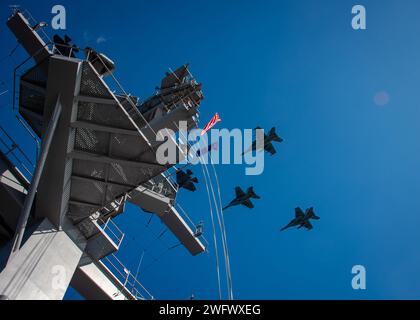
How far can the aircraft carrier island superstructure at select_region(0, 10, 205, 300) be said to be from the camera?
13.8 m

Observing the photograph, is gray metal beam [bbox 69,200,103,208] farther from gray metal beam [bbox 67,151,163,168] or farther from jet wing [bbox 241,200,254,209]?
jet wing [bbox 241,200,254,209]

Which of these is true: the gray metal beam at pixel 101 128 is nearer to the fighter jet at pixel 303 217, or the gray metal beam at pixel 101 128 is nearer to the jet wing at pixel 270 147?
the jet wing at pixel 270 147

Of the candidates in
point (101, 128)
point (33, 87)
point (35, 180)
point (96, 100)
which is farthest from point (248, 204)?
point (35, 180)

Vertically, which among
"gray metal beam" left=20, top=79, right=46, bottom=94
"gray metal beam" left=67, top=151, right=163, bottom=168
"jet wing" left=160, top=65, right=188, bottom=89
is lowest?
"gray metal beam" left=67, top=151, right=163, bottom=168

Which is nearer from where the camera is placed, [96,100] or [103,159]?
[96,100]

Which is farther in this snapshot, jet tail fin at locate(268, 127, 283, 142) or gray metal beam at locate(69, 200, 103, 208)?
jet tail fin at locate(268, 127, 283, 142)

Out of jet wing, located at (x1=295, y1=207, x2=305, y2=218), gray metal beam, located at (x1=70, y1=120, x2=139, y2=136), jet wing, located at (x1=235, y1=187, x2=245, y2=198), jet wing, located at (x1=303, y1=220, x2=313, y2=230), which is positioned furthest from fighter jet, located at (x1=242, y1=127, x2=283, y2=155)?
gray metal beam, located at (x1=70, y1=120, x2=139, y2=136)

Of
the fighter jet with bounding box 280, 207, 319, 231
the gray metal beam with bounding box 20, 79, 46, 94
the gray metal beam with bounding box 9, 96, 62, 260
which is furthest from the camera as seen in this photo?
the fighter jet with bounding box 280, 207, 319, 231

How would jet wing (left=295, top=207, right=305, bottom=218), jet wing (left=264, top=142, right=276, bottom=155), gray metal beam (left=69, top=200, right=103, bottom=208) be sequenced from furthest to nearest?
jet wing (left=295, top=207, right=305, bottom=218), jet wing (left=264, top=142, right=276, bottom=155), gray metal beam (left=69, top=200, right=103, bottom=208)

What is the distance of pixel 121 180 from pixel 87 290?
809cm

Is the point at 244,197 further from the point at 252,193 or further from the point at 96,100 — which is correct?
the point at 96,100

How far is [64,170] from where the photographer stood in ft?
50.2
